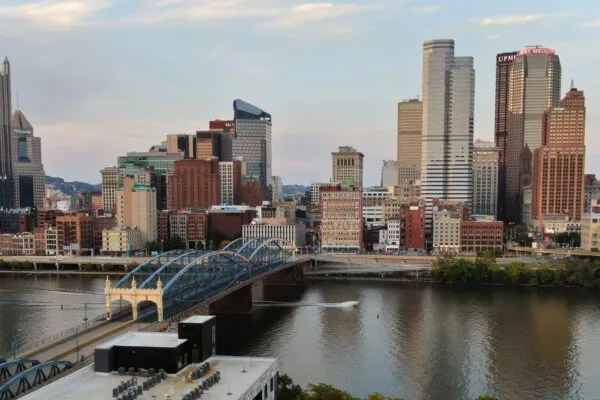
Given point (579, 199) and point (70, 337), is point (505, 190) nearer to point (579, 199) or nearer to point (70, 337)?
point (579, 199)

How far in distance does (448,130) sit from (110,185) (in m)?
79.5

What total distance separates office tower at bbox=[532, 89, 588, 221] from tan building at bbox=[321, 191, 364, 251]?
40.2 meters

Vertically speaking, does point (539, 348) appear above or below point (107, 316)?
below

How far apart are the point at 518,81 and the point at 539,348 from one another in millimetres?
139431

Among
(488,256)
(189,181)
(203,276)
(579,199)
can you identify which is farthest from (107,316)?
(579,199)

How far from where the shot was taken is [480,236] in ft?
294

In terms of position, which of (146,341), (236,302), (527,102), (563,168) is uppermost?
(527,102)

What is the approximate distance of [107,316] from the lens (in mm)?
35906

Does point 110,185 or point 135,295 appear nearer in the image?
point 135,295

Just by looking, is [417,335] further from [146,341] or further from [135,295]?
[146,341]

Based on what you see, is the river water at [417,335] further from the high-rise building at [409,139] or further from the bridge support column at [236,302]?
the high-rise building at [409,139]

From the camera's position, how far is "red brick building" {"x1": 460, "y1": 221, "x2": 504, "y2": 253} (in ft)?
293

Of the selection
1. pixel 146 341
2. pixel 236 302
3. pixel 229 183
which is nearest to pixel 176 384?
pixel 146 341

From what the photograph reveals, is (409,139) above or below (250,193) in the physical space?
above
